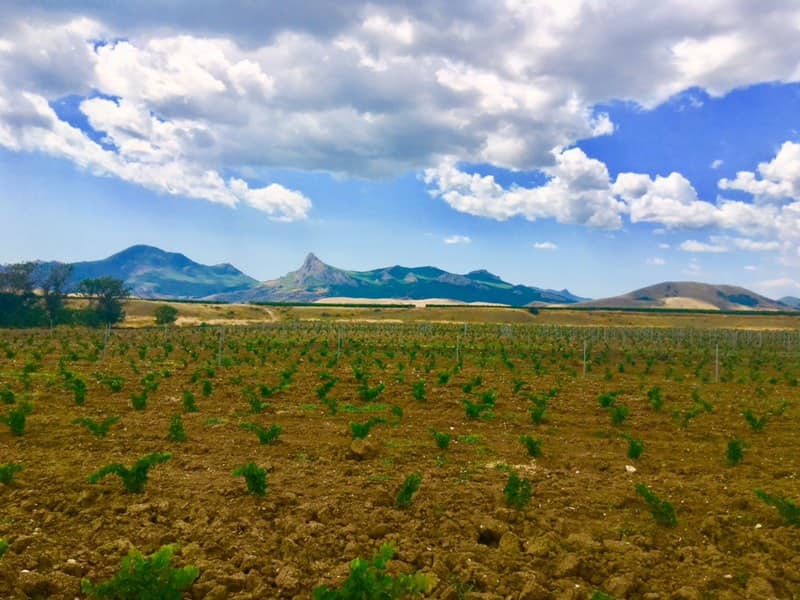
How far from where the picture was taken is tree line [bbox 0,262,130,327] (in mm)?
69625

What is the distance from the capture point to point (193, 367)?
25109 mm

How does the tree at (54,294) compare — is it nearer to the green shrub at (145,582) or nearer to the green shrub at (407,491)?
the green shrub at (407,491)

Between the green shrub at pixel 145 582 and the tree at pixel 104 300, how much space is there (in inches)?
2978

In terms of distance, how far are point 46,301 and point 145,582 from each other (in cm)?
8154

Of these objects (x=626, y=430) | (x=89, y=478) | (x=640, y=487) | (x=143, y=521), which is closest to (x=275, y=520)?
(x=143, y=521)

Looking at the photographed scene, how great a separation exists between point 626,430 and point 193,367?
19.2 meters

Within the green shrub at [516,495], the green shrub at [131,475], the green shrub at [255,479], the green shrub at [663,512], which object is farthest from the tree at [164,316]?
the green shrub at [663,512]

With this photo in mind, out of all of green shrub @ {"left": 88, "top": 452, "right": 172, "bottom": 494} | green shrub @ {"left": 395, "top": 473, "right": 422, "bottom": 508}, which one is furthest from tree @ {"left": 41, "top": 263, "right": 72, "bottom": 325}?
green shrub @ {"left": 395, "top": 473, "right": 422, "bottom": 508}

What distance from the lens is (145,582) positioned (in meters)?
4.64

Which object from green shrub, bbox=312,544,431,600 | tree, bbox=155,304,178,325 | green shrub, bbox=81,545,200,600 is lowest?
tree, bbox=155,304,178,325

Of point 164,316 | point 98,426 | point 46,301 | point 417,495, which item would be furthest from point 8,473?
point 164,316

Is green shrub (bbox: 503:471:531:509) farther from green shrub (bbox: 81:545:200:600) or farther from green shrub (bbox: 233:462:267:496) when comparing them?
green shrub (bbox: 81:545:200:600)

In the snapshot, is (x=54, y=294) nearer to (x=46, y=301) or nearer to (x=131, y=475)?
(x=46, y=301)

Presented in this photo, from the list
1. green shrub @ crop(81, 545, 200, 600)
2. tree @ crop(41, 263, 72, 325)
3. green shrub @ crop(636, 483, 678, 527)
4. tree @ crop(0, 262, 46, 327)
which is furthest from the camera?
tree @ crop(41, 263, 72, 325)
